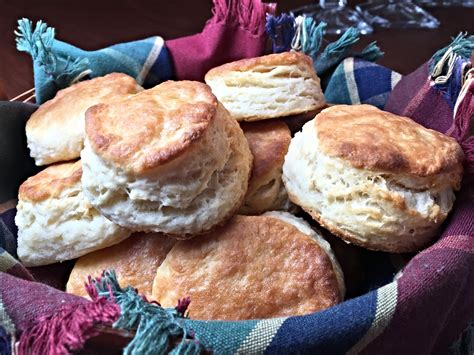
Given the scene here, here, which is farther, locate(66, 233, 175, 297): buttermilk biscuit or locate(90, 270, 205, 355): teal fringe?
locate(66, 233, 175, 297): buttermilk biscuit

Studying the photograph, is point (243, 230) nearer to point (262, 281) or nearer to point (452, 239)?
point (262, 281)

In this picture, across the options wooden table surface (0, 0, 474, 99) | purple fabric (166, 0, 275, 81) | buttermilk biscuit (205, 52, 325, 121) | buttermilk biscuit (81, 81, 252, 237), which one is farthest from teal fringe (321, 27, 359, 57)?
wooden table surface (0, 0, 474, 99)

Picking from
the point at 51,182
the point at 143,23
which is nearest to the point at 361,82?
the point at 51,182

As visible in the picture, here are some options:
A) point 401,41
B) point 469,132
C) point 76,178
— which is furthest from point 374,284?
point 401,41

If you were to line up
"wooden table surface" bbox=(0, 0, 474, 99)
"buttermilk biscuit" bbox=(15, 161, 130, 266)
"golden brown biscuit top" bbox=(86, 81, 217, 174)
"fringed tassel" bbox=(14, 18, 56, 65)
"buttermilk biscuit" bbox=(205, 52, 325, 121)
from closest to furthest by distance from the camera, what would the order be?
"golden brown biscuit top" bbox=(86, 81, 217, 174) < "buttermilk biscuit" bbox=(15, 161, 130, 266) < "buttermilk biscuit" bbox=(205, 52, 325, 121) < "fringed tassel" bbox=(14, 18, 56, 65) < "wooden table surface" bbox=(0, 0, 474, 99)

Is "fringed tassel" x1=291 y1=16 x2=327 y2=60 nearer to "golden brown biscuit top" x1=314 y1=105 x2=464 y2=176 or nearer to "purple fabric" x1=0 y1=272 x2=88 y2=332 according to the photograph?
"golden brown biscuit top" x1=314 y1=105 x2=464 y2=176

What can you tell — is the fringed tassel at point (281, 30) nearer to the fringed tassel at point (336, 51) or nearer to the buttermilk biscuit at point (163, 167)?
the fringed tassel at point (336, 51)

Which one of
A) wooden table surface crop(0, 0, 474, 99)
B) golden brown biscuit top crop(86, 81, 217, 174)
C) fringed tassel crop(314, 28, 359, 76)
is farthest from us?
wooden table surface crop(0, 0, 474, 99)

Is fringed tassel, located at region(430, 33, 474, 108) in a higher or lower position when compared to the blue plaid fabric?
higher
